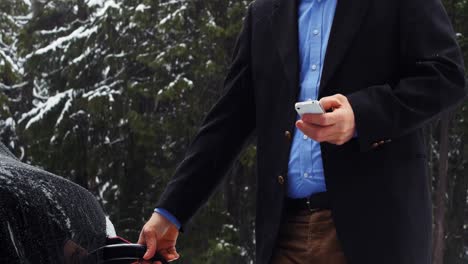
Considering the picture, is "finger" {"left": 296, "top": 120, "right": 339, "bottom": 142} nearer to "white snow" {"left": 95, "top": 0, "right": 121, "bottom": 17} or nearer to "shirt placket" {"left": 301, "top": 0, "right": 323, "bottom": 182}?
"shirt placket" {"left": 301, "top": 0, "right": 323, "bottom": 182}

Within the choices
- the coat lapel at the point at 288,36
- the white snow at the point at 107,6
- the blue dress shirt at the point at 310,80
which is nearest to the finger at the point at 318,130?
the blue dress shirt at the point at 310,80

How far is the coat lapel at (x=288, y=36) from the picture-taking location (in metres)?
2.02

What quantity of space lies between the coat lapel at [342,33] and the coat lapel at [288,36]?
10 centimetres

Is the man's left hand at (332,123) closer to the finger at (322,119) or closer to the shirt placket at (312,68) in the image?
the finger at (322,119)

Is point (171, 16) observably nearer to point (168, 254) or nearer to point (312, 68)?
point (168, 254)

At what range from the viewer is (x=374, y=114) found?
5.77ft

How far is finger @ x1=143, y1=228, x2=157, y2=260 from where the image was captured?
2.08m

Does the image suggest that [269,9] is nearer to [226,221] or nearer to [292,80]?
[292,80]

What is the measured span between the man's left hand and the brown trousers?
0.26 meters

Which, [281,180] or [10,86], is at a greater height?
[281,180]

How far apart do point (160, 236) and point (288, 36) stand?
0.62 metres

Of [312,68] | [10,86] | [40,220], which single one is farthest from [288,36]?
[10,86]

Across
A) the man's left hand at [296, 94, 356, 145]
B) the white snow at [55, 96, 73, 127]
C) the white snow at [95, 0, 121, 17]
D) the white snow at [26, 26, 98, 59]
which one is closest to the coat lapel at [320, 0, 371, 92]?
the man's left hand at [296, 94, 356, 145]

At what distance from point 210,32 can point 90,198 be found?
50.0 ft
